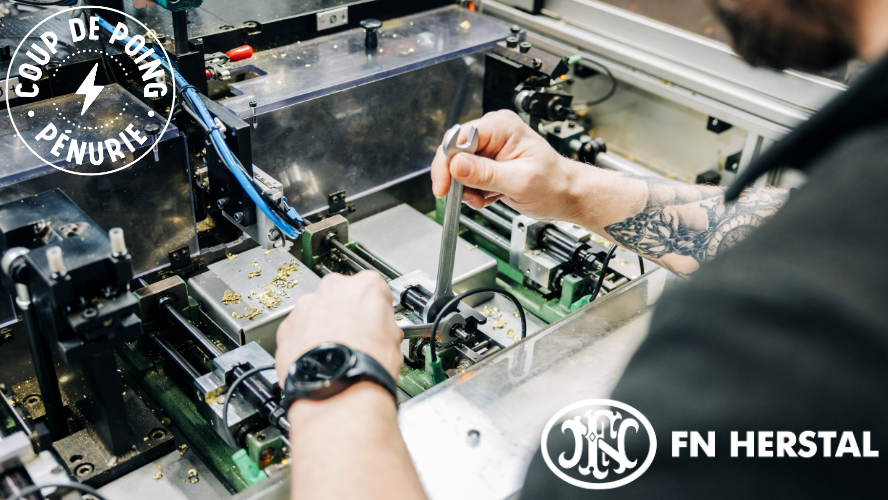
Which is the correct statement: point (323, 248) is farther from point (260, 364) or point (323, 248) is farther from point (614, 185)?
point (614, 185)

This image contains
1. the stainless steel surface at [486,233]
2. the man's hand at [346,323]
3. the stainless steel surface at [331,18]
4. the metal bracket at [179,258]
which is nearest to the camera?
the man's hand at [346,323]

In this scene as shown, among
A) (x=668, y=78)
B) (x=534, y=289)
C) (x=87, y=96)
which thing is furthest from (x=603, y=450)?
(x=668, y=78)

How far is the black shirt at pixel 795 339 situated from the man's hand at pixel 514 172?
2.23 feet

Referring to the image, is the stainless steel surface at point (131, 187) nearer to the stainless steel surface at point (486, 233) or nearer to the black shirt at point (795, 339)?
the stainless steel surface at point (486, 233)

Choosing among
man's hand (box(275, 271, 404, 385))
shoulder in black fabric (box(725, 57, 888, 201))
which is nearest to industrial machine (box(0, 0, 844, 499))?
man's hand (box(275, 271, 404, 385))

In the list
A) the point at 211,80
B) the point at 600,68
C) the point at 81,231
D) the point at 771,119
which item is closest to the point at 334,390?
the point at 81,231

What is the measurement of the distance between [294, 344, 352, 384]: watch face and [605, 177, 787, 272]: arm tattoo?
2.39 ft

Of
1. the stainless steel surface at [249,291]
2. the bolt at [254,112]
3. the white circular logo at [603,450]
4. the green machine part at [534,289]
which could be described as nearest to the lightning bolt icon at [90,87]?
the bolt at [254,112]

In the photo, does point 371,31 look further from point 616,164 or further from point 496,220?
point 616,164

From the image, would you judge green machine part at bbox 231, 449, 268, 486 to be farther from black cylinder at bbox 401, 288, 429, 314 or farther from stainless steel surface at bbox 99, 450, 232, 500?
black cylinder at bbox 401, 288, 429, 314

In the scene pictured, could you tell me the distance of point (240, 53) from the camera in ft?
5.68

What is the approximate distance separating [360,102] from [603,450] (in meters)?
1.21

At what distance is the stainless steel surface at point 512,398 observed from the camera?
99 cm

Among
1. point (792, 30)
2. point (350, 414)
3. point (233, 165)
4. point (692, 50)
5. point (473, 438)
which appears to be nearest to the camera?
point (792, 30)
